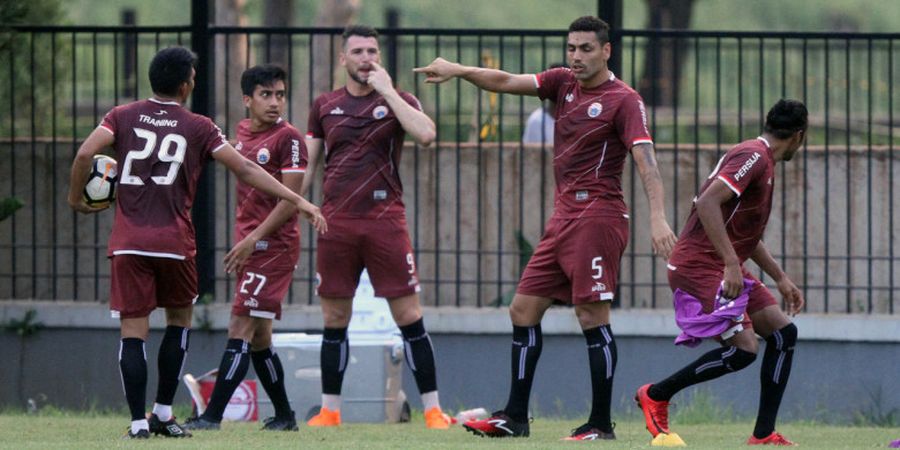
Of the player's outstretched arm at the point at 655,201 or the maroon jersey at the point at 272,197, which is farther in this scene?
the maroon jersey at the point at 272,197

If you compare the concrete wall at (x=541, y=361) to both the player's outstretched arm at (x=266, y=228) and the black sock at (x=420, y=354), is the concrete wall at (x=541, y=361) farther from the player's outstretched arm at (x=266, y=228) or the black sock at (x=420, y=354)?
the player's outstretched arm at (x=266, y=228)

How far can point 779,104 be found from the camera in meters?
8.17

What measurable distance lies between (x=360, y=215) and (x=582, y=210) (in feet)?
5.21

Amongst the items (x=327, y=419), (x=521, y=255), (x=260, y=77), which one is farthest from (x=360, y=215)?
(x=521, y=255)

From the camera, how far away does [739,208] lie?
8219 millimetres

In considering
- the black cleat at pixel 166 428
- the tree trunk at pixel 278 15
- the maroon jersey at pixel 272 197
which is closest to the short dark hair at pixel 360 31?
the maroon jersey at pixel 272 197

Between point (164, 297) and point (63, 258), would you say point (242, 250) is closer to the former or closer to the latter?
point (164, 297)

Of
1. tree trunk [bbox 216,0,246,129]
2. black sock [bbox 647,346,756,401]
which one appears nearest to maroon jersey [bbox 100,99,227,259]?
black sock [bbox 647,346,756,401]

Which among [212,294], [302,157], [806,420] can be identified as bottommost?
[806,420]

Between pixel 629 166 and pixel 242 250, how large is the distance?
4302mm

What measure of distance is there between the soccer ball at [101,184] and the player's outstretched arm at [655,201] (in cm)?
260

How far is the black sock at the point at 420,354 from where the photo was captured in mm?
9781

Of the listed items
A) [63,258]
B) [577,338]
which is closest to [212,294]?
[63,258]

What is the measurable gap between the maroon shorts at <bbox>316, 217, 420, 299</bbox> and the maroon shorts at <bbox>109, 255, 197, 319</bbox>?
1.38 metres
